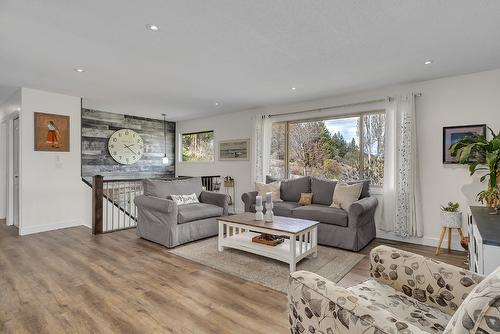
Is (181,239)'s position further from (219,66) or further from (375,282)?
(375,282)

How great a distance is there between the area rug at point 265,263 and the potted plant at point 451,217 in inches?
48.9

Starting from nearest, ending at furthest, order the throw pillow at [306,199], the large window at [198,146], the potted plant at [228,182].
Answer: the throw pillow at [306,199]
the potted plant at [228,182]
the large window at [198,146]

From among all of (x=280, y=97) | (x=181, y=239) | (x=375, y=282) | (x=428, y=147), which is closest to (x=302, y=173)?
(x=280, y=97)

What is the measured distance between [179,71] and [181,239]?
2397 mm

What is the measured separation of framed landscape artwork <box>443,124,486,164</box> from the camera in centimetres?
368

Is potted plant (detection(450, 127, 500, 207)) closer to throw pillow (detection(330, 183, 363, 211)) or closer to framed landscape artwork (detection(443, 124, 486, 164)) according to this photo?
framed landscape artwork (detection(443, 124, 486, 164))

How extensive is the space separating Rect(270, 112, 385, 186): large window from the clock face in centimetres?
368

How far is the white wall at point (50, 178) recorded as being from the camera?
451cm

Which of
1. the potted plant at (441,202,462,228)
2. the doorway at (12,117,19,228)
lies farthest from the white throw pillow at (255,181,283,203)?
the doorway at (12,117,19,228)

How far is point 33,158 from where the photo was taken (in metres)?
4.59

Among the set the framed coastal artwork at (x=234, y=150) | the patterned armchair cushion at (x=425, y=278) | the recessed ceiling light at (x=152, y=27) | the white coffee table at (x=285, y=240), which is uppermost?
the recessed ceiling light at (x=152, y=27)

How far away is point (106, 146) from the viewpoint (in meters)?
6.53

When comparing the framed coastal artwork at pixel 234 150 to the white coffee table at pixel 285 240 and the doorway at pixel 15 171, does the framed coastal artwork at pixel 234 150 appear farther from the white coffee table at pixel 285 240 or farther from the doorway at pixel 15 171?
the doorway at pixel 15 171

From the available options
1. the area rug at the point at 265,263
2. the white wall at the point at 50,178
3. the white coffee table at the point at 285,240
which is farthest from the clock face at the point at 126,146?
the white coffee table at the point at 285,240
